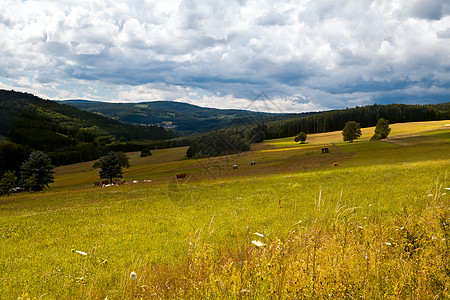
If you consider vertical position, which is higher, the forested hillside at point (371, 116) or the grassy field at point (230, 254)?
the forested hillside at point (371, 116)

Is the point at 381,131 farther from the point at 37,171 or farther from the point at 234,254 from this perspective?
the point at 37,171

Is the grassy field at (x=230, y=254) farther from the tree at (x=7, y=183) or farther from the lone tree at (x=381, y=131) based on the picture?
the lone tree at (x=381, y=131)

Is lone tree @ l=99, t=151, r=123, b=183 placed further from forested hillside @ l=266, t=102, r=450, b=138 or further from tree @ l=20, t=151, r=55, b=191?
forested hillside @ l=266, t=102, r=450, b=138

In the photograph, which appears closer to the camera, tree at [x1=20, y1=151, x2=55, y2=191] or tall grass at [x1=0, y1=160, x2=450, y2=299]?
tall grass at [x1=0, y1=160, x2=450, y2=299]

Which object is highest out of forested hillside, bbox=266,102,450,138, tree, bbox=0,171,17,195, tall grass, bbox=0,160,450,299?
forested hillside, bbox=266,102,450,138

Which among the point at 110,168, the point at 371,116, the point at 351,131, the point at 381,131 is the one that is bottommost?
the point at 110,168

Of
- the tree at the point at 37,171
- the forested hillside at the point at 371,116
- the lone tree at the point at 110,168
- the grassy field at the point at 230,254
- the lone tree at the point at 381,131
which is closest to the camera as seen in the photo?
the grassy field at the point at 230,254

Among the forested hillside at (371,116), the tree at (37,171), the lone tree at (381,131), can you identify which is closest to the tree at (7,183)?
the tree at (37,171)

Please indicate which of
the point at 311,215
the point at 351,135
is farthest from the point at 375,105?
the point at 311,215

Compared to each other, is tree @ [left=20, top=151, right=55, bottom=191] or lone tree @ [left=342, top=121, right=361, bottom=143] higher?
lone tree @ [left=342, top=121, right=361, bottom=143]

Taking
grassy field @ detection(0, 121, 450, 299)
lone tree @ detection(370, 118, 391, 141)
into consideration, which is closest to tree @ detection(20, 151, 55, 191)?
grassy field @ detection(0, 121, 450, 299)

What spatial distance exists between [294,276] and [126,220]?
10718 millimetres

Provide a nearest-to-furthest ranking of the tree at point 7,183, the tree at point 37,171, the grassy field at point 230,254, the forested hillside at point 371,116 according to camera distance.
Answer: the grassy field at point 230,254, the tree at point 37,171, the tree at point 7,183, the forested hillside at point 371,116

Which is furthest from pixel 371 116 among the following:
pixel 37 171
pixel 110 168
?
pixel 37 171
